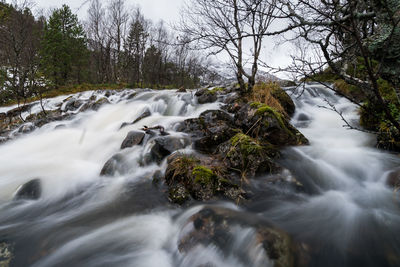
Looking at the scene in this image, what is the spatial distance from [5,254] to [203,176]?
2312 mm

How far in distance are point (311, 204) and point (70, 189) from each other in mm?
3913

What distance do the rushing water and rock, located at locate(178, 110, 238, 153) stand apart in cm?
105

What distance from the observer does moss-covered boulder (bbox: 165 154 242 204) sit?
2750 millimetres

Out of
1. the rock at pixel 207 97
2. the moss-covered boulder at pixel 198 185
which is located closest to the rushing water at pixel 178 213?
the moss-covered boulder at pixel 198 185

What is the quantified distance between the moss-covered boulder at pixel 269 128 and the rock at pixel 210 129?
0.41 metres

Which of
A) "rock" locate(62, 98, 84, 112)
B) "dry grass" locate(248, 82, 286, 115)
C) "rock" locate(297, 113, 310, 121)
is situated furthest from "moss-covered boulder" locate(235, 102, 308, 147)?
"rock" locate(62, 98, 84, 112)

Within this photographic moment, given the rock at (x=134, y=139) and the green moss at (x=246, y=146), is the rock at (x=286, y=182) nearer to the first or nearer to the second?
the green moss at (x=246, y=146)

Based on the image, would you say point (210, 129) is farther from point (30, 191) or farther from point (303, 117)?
point (303, 117)

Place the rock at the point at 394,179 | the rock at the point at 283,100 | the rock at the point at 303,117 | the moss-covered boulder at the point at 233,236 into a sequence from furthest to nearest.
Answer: the rock at the point at 283,100 → the rock at the point at 303,117 → the rock at the point at 394,179 → the moss-covered boulder at the point at 233,236

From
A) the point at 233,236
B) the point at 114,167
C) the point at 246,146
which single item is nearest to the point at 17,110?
the point at 114,167

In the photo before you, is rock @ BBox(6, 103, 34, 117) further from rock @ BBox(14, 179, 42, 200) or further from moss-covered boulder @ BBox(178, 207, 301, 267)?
moss-covered boulder @ BBox(178, 207, 301, 267)

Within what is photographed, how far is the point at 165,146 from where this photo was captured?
403 centimetres

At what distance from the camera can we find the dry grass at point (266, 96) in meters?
6.13

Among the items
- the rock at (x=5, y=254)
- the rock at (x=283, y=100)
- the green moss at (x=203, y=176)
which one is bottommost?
the rock at (x=5, y=254)
